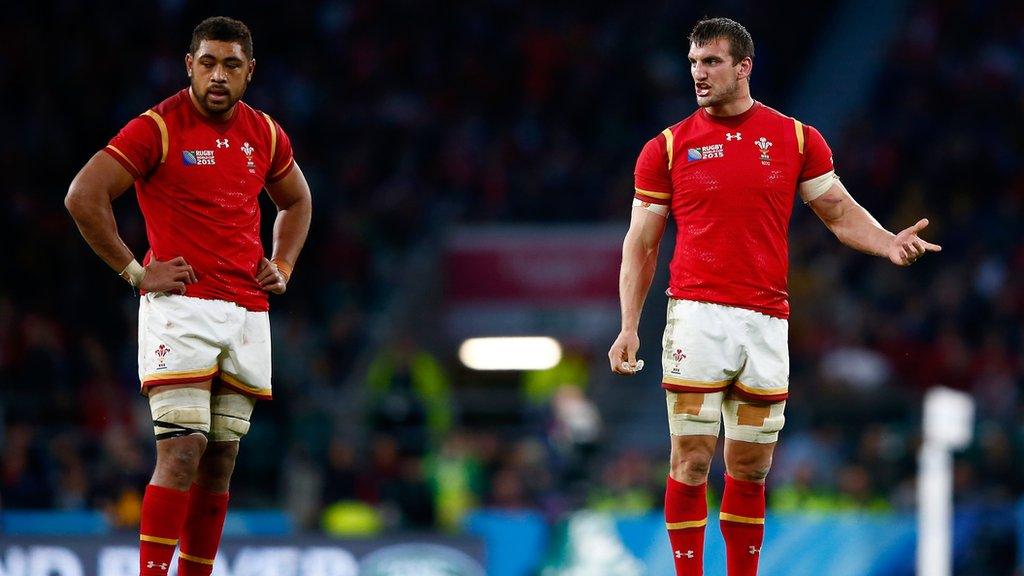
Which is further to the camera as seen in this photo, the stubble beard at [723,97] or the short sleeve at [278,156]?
the short sleeve at [278,156]

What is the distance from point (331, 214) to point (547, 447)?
4931mm

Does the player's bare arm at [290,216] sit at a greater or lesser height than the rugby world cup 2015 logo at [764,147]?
lesser

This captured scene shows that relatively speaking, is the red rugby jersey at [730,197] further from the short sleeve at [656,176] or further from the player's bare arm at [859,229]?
the player's bare arm at [859,229]

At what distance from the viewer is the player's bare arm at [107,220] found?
605cm

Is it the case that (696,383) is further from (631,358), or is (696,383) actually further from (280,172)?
(280,172)

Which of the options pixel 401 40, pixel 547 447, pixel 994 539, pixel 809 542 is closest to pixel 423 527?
pixel 547 447

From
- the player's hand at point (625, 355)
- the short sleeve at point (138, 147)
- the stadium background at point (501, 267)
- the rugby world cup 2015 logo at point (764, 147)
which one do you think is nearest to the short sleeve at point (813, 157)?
the rugby world cup 2015 logo at point (764, 147)

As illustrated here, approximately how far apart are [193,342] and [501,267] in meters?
11.4

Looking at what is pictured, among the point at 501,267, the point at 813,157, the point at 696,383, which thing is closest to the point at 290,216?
the point at 696,383

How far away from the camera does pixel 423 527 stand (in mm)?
12078

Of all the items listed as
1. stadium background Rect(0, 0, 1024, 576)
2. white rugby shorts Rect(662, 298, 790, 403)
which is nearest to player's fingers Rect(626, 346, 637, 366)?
white rugby shorts Rect(662, 298, 790, 403)

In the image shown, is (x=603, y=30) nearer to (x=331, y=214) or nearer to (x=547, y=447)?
(x=331, y=214)

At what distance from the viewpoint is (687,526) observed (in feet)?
20.6

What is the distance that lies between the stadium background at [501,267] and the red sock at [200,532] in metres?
Answer: 3.52
